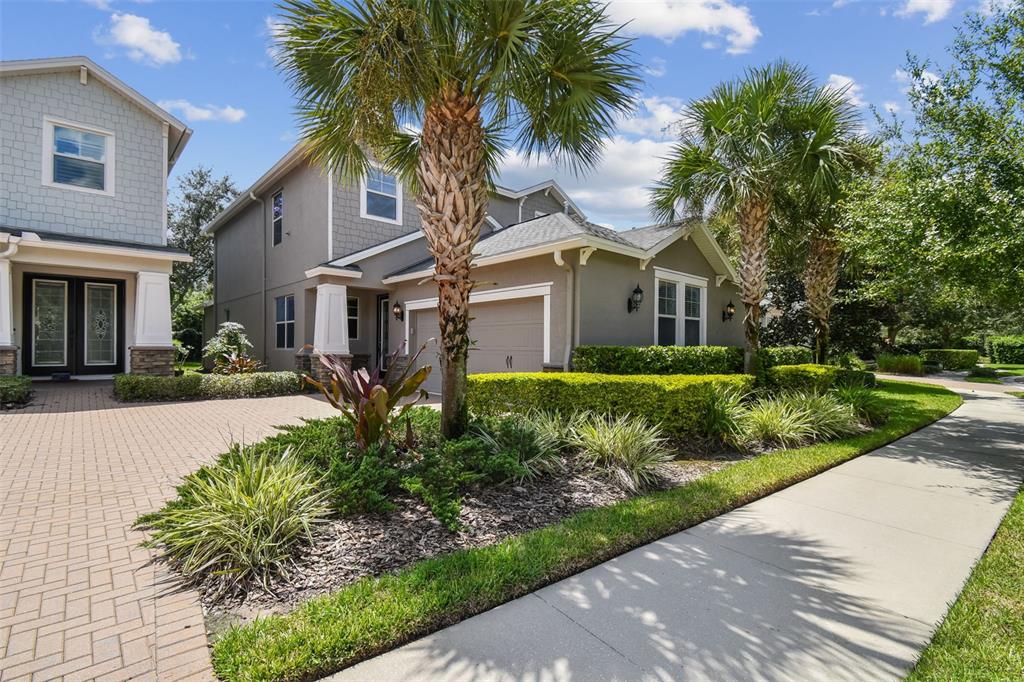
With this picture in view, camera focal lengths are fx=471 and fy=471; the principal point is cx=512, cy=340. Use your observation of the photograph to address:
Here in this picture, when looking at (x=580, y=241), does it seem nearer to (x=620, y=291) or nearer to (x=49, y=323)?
(x=620, y=291)

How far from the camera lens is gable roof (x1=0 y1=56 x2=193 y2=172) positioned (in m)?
10.5

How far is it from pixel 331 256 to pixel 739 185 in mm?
10758

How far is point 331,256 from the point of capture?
541 inches

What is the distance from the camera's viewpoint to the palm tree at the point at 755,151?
9.86m

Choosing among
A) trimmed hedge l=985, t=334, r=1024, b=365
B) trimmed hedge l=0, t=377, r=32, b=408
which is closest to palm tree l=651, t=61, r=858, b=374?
trimmed hedge l=0, t=377, r=32, b=408

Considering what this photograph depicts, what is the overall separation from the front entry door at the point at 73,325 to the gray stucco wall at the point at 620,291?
13.3m

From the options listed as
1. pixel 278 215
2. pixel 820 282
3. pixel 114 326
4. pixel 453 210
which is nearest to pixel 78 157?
pixel 114 326

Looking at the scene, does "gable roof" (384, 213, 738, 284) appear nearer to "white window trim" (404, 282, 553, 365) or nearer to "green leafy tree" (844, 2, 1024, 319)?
"white window trim" (404, 282, 553, 365)

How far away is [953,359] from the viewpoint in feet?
81.0

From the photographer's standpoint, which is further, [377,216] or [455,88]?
[377,216]

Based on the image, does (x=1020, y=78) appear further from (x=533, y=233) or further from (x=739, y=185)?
(x=533, y=233)

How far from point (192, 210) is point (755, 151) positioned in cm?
2863

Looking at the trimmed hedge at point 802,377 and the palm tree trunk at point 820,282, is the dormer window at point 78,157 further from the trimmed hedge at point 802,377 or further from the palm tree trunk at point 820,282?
the palm tree trunk at point 820,282

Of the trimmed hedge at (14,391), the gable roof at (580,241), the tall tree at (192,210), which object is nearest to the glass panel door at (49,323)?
the trimmed hedge at (14,391)
